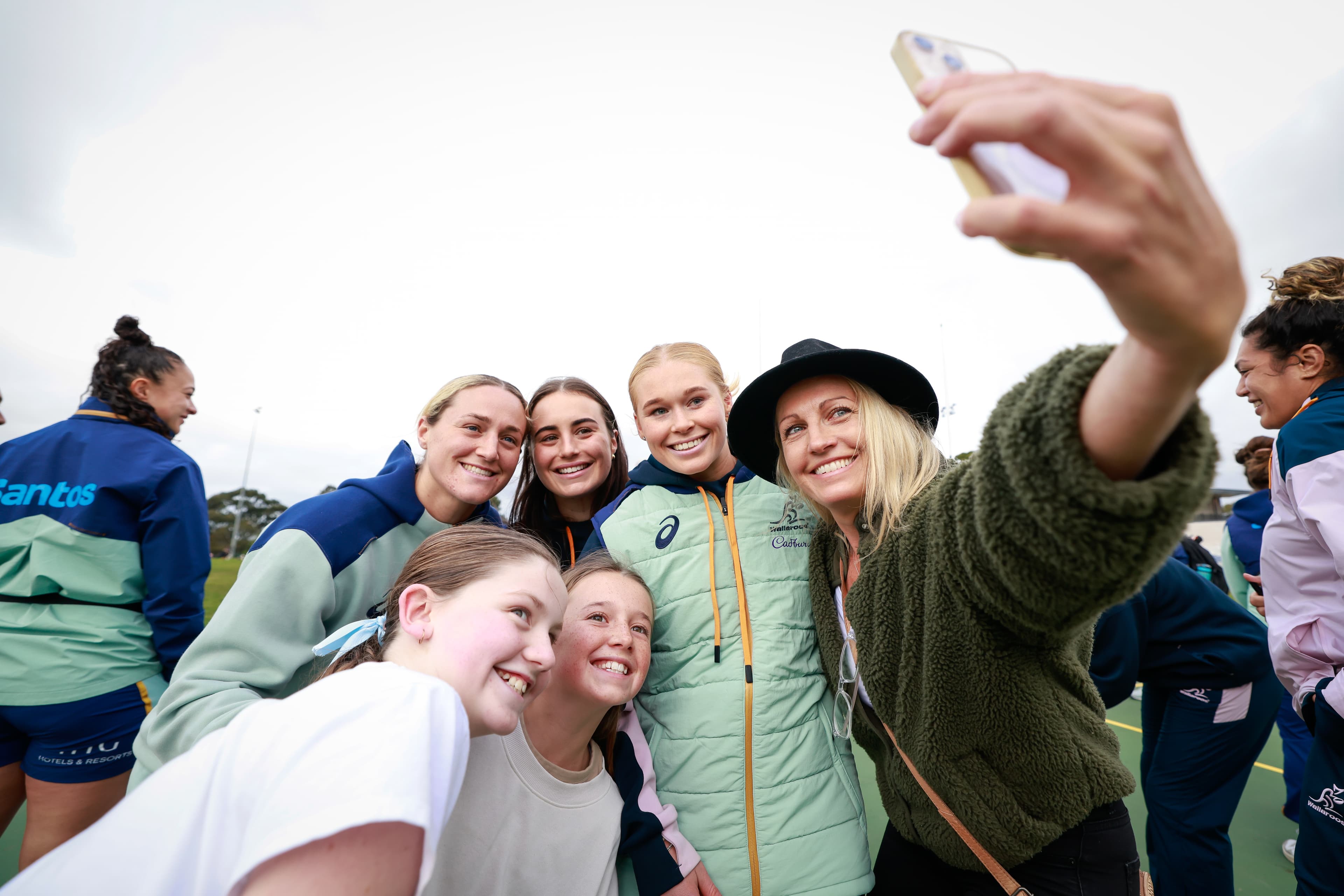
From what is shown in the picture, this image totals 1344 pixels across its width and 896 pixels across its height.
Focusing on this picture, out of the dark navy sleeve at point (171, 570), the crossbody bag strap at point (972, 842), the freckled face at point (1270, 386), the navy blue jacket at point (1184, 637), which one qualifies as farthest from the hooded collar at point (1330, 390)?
the dark navy sleeve at point (171, 570)

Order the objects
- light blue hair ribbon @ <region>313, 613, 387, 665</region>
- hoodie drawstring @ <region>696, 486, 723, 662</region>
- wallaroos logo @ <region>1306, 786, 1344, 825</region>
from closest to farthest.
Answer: light blue hair ribbon @ <region>313, 613, 387, 665</region> → wallaroos logo @ <region>1306, 786, 1344, 825</region> → hoodie drawstring @ <region>696, 486, 723, 662</region>

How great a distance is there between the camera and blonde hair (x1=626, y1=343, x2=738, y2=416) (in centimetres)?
240

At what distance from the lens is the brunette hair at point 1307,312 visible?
6.93 feet

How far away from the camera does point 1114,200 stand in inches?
22.0

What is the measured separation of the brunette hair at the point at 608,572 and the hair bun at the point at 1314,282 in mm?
2554

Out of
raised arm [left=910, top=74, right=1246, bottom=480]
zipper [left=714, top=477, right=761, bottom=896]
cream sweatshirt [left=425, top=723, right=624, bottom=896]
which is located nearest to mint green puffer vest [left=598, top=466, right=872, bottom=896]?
zipper [left=714, top=477, right=761, bottom=896]

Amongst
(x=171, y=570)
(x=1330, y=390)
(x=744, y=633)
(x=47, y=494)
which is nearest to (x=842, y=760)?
(x=744, y=633)

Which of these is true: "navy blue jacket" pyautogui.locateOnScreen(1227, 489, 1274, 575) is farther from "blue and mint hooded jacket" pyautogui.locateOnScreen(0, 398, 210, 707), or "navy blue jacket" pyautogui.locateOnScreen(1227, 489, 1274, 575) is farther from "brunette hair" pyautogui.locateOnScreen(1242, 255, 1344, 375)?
"blue and mint hooded jacket" pyautogui.locateOnScreen(0, 398, 210, 707)

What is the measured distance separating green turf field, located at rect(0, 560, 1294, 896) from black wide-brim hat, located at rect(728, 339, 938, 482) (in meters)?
1.99

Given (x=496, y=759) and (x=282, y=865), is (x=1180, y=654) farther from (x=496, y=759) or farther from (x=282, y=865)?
(x=282, y=865)

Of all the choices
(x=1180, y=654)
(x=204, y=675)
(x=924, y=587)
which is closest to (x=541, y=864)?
(x=204, y=675)

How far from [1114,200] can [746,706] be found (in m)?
1.62

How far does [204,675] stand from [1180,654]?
11.4 ft

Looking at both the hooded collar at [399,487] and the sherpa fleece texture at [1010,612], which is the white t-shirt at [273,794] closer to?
the sherpa fleece texture at [1010,612]
